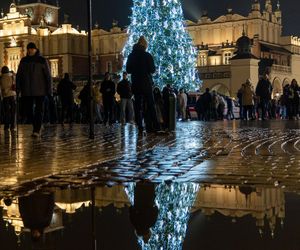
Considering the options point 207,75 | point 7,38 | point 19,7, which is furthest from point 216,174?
point 19,7

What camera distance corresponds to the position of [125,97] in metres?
18.0

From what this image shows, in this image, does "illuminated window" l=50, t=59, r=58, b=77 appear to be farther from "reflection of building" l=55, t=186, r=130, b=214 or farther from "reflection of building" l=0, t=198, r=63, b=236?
"reflection of building" l=0, t=198, r=63, b=236

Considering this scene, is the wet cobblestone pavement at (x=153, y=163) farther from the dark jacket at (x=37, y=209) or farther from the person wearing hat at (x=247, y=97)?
the person wearing hat at (x=247, y=97)

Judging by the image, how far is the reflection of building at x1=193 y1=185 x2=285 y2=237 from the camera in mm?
3758

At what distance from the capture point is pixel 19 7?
305ft

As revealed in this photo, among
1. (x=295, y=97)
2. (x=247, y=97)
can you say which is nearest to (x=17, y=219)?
(x=247, y=97)

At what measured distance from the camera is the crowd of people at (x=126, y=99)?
10945mm

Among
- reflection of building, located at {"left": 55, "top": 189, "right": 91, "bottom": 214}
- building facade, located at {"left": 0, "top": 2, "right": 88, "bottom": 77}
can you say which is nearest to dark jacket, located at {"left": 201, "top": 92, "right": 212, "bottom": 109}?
reflection of building, located at {"left": 55, "top": 189, "right": 91, "bottom": 214}

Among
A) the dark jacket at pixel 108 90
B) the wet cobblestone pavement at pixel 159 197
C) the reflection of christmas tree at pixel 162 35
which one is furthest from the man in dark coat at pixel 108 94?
the reflection of christmas tree at pixel 162 35

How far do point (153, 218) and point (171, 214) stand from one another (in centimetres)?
14

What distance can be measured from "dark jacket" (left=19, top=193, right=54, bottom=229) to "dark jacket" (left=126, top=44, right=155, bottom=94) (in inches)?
271

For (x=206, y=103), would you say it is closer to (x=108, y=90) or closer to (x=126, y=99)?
(x=108, y=90)

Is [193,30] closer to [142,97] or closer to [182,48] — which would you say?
[182,48]

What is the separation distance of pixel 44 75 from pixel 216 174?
5.93 metres
